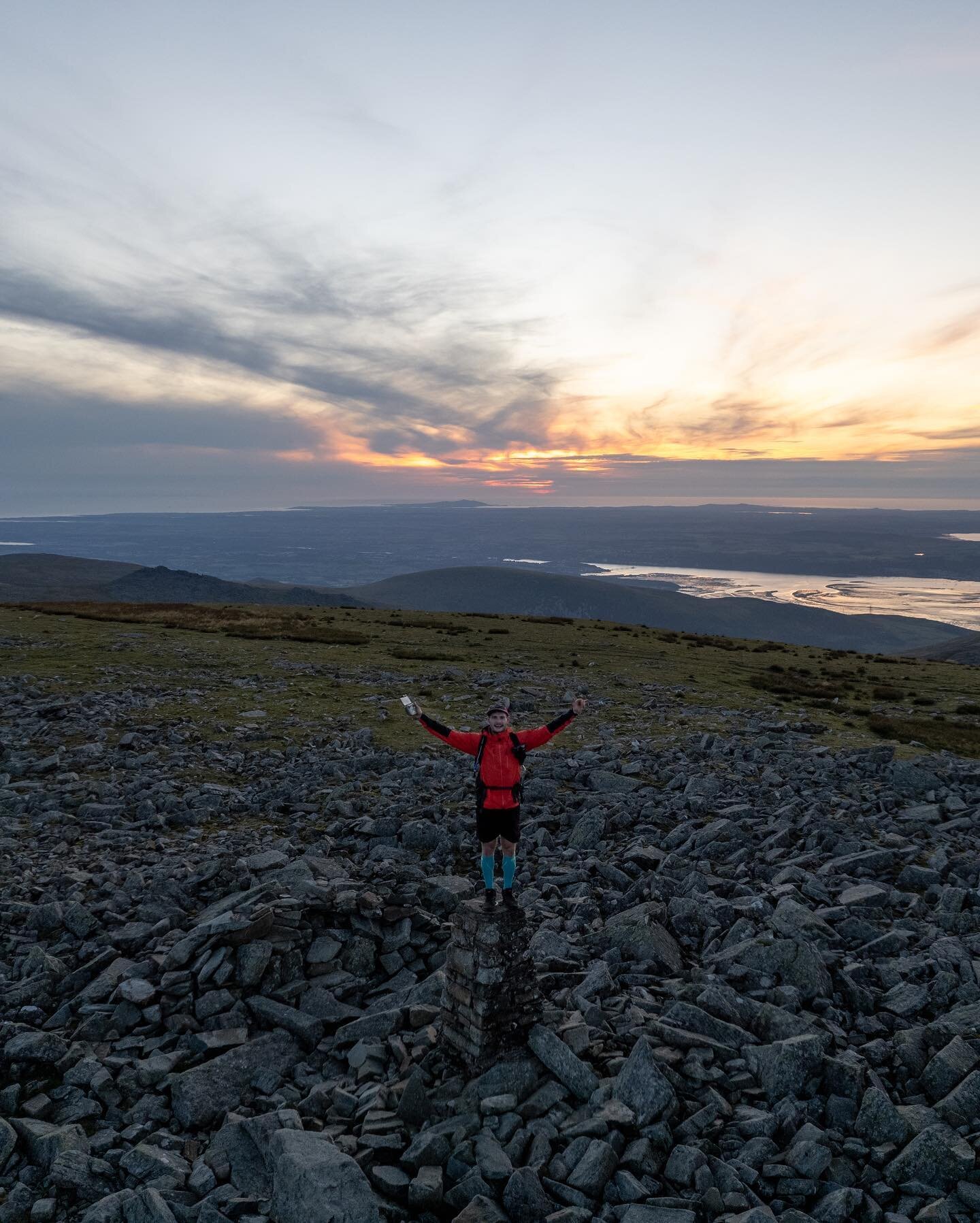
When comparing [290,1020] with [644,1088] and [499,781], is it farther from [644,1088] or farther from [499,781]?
[644,1088]

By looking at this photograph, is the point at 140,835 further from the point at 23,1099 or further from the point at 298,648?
the point at 298,648

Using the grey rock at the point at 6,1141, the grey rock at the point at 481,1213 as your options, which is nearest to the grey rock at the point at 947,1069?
the grey rock at the point at 481,1213

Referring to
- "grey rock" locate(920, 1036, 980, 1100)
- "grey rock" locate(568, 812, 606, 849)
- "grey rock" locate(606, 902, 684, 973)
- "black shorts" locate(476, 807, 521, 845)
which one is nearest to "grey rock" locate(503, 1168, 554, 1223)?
"black shorts" locate(476, 807, 521, 845)

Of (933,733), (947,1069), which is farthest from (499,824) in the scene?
(933,733)

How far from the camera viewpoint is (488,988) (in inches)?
358

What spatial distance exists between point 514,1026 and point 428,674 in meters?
27.9

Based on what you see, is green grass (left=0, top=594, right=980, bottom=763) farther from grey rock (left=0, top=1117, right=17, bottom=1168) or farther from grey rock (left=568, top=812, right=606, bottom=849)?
grey rock (left=0, top=1117, right=17, bottom=1168)

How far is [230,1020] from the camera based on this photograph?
10469 millimetres

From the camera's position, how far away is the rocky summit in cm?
769

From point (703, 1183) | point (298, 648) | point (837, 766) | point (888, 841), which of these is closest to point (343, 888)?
point (703, 1183)

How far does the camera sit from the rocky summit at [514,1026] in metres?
7.69

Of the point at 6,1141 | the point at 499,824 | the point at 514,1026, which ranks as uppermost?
the point at 499,824

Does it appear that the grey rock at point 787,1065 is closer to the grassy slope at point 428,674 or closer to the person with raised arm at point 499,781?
the person with raised arm at point 499,781

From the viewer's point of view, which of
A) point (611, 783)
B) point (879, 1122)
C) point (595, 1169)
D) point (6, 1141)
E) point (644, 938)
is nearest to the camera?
point (595, 1169)
